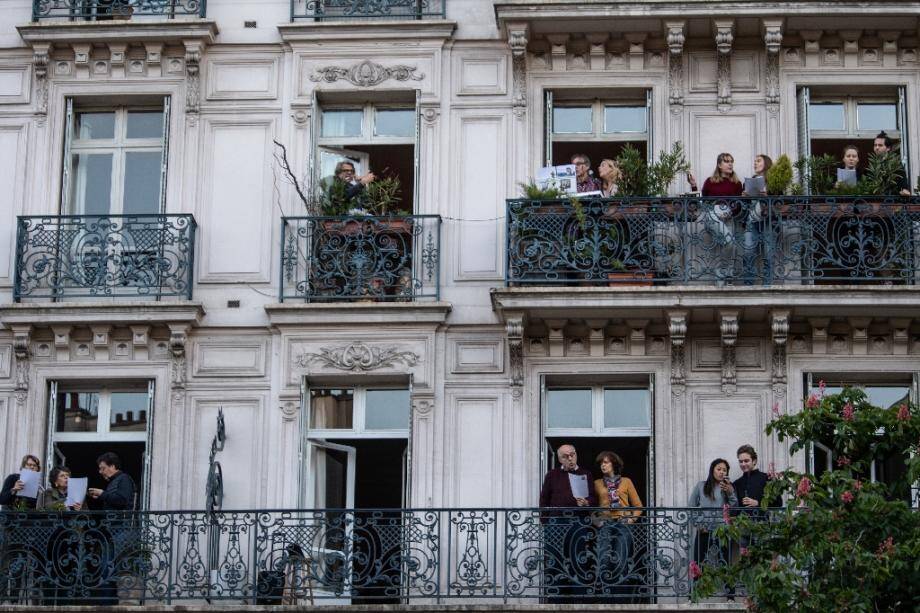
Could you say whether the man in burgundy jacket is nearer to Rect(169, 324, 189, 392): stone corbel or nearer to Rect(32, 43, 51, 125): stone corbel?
Rect(169, 324, 189, 392): stone corbel

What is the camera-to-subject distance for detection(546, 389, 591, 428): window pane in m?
22.6

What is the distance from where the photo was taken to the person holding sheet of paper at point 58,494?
2159 centimetres

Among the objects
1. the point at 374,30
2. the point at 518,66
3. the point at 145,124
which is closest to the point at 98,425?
the point at 145,124

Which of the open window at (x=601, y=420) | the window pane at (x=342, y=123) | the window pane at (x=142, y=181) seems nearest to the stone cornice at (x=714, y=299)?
the open window at (x=601, y=420)

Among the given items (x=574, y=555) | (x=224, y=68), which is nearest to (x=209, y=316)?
(x=224, y=68)

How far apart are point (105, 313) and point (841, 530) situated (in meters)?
8.68

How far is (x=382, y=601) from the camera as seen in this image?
21.8 meters

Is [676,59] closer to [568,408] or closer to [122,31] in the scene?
[568,408]

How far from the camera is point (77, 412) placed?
904 inches

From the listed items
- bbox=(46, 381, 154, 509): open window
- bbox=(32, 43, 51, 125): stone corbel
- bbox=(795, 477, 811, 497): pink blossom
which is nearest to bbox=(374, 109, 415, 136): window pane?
bbox=(32, 43, 51, 125): stone corbel

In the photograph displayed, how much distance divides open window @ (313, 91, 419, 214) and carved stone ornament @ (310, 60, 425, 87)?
17 centimetres

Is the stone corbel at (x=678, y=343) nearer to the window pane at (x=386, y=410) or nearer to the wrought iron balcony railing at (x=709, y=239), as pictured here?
the wrought iron balcony railing at (x=709, y=239)

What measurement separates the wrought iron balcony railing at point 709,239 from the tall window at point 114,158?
13.5 ft

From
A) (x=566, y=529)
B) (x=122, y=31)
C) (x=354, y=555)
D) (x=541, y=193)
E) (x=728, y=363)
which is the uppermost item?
(x=122, y=31)
